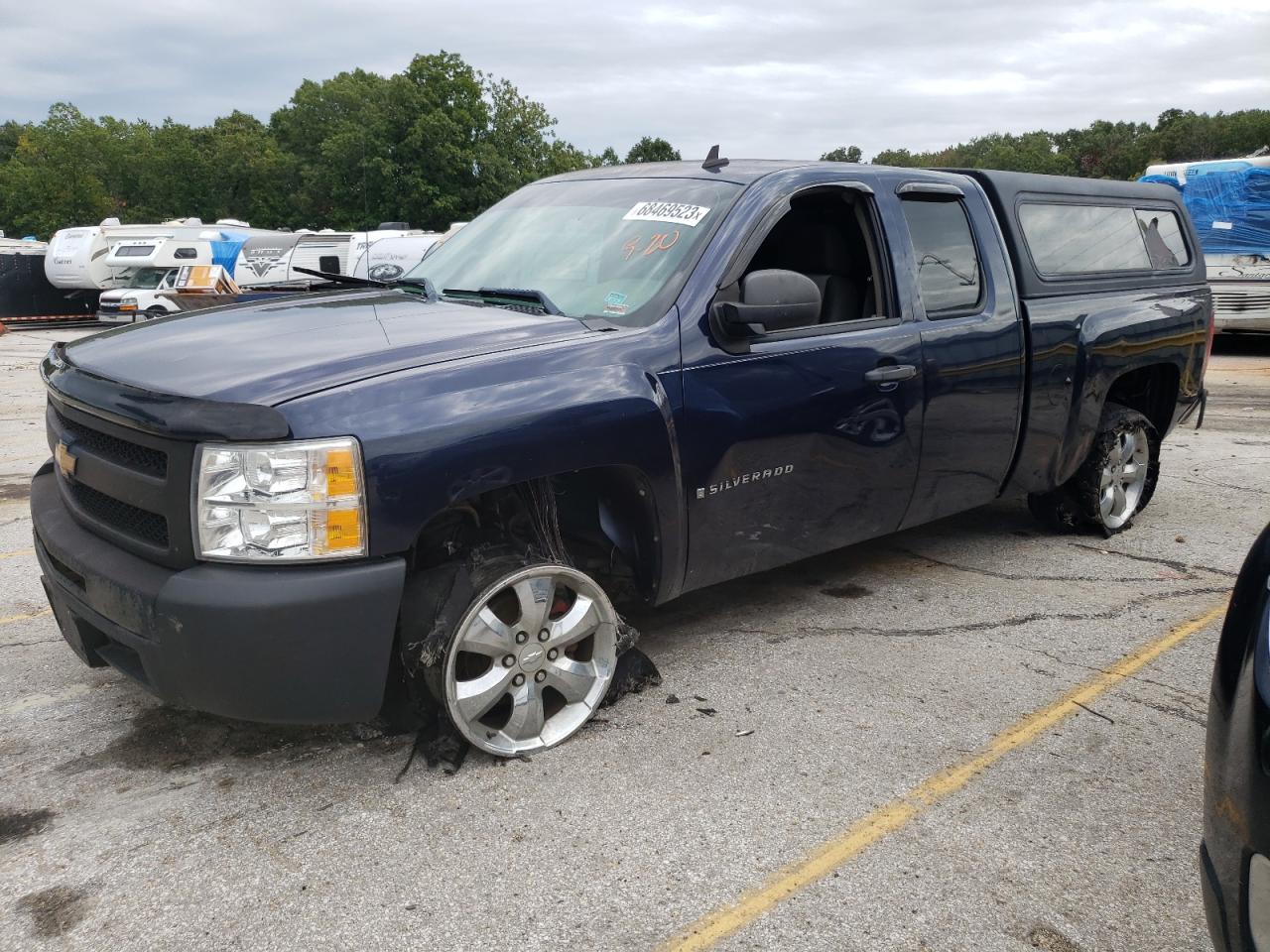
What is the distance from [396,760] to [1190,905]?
2.19 metres

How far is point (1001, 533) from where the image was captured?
593 cm

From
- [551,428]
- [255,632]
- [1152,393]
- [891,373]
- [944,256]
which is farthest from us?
[1152,393]

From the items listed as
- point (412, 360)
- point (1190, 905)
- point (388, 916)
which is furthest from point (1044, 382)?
point (388, 916)

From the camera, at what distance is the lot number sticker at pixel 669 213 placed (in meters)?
3.84

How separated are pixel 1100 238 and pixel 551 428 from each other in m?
3.82

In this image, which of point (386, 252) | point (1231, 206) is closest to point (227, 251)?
point (386, 252)

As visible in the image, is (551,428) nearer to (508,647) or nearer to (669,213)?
(508,647)

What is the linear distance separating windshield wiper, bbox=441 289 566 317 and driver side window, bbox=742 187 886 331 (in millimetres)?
1007

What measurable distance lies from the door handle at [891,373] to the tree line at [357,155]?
121 feet

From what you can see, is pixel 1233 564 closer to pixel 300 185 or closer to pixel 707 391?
pixel 707 391

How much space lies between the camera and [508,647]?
3150mm

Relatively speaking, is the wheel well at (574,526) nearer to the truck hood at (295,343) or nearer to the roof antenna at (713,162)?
the truck hood at (295,343)

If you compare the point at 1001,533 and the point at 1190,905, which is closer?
the point at 1190,905

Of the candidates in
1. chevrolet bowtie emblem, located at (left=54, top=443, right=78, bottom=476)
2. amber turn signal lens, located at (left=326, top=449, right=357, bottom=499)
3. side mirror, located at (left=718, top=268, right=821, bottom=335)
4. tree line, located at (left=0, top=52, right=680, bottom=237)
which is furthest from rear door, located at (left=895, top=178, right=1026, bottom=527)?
tree line, located at (left=0, top=52, right=680, bottom=237)
